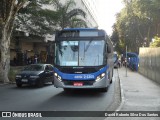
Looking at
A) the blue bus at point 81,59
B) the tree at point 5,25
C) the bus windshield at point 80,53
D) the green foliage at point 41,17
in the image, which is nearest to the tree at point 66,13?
the green foliage at point 41,17

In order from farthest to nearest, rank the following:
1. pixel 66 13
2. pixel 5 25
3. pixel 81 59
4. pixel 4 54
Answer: pixel 66 13, pixel 4 54, pixel 5 25, pixel 81 59

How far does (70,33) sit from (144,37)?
42707mm

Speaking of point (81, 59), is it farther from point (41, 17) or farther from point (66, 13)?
point (66, 13)

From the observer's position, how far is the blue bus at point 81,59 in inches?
624

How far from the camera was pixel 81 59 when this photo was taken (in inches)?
632

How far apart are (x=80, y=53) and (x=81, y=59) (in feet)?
1.01

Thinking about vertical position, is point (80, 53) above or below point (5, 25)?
below

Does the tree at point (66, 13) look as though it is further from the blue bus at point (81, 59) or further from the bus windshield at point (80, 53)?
the bus windshield at point (80, 53)

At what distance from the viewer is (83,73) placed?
52.0 ft

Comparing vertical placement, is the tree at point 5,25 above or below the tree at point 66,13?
below

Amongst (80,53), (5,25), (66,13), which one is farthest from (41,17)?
(80,53)

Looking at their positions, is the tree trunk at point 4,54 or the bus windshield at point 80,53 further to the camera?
the tree trunk at point 4,54

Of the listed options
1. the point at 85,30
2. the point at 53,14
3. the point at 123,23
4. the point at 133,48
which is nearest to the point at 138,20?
the point at 123,23

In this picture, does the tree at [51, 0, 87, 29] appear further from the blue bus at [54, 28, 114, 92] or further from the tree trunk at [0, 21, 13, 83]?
the blue bus at [54, 28, 114, 92]
